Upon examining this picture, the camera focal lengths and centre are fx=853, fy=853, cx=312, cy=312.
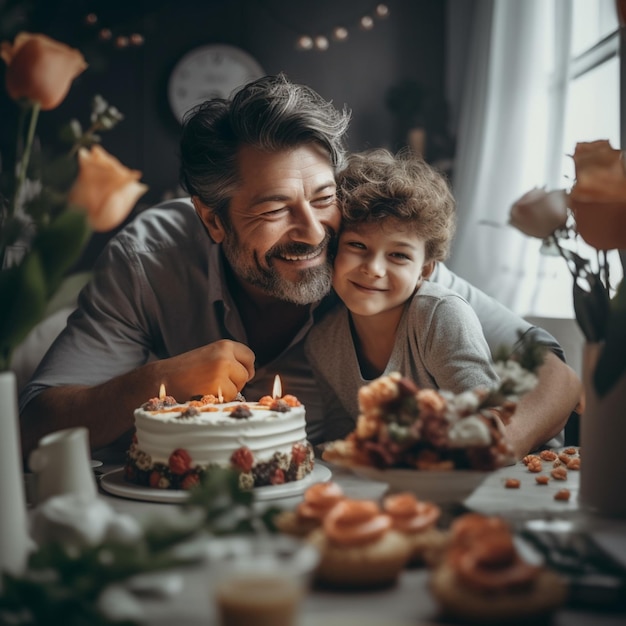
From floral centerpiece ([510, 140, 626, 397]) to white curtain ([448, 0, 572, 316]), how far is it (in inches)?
78.5

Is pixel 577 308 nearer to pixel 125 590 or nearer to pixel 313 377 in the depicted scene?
pixel 125 590

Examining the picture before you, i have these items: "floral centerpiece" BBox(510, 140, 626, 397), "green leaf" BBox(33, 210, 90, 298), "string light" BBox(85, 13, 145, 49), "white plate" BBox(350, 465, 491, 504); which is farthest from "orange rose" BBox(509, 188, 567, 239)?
"string light" BBox(85, 13, 145, 49)

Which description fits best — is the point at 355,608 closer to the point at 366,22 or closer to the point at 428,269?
the point at 428,269

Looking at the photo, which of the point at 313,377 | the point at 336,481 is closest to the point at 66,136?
the point at 336,481

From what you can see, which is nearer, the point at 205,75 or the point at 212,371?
the point at 212,371

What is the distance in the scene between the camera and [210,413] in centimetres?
147

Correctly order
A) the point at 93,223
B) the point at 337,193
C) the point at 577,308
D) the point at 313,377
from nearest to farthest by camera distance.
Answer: the point at 93,223 → the point at 577,308 → the point at 337,193 → the point at 313,377

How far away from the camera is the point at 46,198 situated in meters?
1.09

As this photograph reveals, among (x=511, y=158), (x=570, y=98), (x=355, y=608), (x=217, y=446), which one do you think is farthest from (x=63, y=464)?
(x=511, y=158)

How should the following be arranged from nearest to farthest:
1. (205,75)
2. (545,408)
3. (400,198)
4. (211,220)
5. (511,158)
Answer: (545,408)
(400,198)
(211,220)
(511,158)
(205,75)

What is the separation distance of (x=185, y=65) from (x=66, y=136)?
4084 millimetres

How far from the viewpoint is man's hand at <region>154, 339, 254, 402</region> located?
68.7 inches

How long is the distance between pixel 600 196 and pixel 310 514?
0.60 metres

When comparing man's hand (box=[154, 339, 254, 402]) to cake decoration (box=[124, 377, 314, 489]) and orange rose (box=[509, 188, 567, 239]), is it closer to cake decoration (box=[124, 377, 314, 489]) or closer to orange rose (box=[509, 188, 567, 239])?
cake decoration (box=[124, 377, 314, 489])
